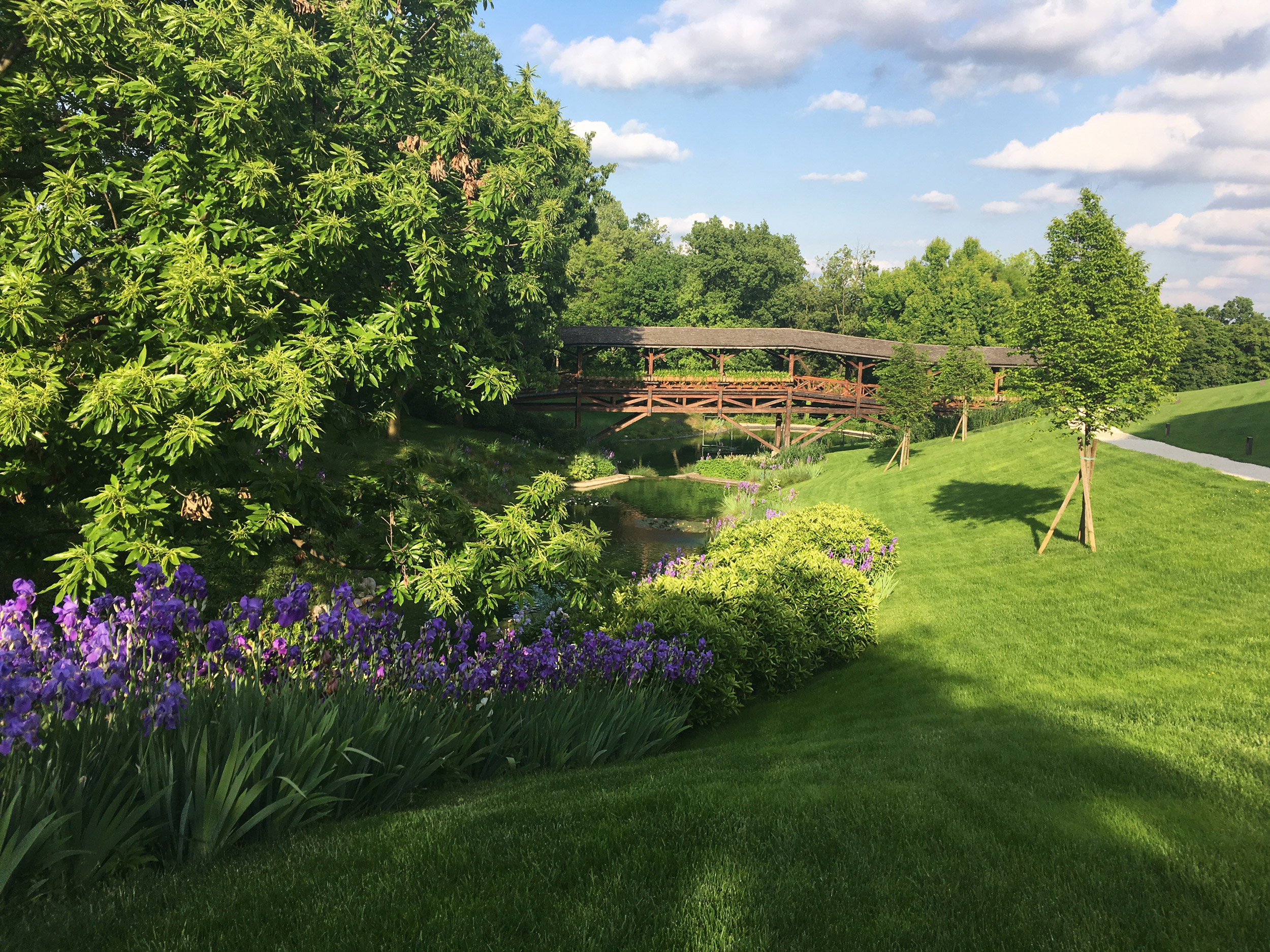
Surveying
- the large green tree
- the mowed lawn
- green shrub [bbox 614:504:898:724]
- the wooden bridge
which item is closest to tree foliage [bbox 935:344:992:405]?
the wooden bridge

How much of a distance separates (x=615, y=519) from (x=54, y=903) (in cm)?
2582

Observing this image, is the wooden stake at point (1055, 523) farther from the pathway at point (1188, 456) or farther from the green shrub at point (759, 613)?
the green shrub at point (759, 613)

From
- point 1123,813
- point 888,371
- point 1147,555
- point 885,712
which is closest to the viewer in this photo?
point 1123,813

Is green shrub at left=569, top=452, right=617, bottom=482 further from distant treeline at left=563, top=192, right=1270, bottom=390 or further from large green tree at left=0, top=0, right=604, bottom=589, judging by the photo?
large green tree at left=0, top=0, right=604, bottom=589

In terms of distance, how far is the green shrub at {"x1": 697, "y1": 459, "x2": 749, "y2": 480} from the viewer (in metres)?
39.3

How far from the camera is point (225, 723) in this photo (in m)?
4.17

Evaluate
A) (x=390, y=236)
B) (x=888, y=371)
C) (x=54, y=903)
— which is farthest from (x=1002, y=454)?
(x=54, y=903)

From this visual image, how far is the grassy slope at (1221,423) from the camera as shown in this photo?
23.2 meters

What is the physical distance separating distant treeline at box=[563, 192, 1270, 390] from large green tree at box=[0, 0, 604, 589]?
37822mm

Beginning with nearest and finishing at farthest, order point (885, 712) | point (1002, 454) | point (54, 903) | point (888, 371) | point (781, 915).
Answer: point (54, 903), point (781, 915), point (885, 712), point (1002, 454), point (888, 371)

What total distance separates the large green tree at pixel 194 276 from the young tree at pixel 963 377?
2843 cm

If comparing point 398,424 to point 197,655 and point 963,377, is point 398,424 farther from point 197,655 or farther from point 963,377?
point 197,655

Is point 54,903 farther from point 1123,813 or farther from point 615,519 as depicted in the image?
point 615,519

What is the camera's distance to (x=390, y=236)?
31.3 feet
